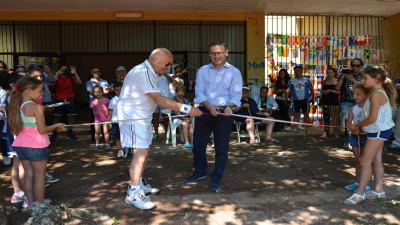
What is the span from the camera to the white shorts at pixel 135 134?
496 cm

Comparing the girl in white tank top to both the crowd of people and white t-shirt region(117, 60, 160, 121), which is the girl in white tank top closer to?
the crowd of people

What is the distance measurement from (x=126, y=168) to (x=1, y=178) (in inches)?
69.4

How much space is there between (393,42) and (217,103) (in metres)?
10.2

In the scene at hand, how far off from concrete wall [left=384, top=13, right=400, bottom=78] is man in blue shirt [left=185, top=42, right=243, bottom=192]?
9.74 m

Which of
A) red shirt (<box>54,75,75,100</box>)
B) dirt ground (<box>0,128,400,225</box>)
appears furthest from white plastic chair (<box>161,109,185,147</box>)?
red shirt (<box>54,75,75,100</box>)

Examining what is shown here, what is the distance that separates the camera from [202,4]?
37.2 feet

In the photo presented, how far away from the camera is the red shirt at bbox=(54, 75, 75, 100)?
10.2 metres

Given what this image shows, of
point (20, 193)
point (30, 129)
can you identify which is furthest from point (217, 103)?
point (20, 193)

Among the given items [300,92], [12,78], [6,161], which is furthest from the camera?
[300,92]

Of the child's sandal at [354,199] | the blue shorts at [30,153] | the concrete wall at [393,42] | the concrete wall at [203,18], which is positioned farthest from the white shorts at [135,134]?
the concrete wall at [393,42]

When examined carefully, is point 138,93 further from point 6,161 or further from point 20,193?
point 6,161

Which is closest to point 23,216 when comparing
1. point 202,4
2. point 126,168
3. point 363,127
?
point 126,168

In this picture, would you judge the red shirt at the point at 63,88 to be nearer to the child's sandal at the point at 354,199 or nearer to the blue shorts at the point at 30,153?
the blue shorts at the point at 30,153

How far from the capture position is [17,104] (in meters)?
4.65
